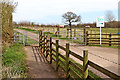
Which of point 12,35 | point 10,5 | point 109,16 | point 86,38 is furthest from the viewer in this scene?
point 109,16

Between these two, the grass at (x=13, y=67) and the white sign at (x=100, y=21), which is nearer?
the grass at (x=13, y=67)

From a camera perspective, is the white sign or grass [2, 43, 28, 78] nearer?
grass [2, 43, 28, 78]

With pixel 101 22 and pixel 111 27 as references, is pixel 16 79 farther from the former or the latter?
pixel 111 27

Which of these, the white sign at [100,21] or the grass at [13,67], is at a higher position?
the white sign at [100,21]

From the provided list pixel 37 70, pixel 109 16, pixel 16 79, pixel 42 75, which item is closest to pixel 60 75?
pixel 42 75

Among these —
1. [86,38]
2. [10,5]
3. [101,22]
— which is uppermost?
[10,5]

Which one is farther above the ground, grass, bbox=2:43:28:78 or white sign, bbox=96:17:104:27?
white sign, bbox=96:17:104:27

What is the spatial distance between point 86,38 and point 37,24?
36.4 meters

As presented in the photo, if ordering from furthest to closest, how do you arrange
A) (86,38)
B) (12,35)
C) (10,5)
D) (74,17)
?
(74,17) < (86,38) < (12,35) < (10,5)

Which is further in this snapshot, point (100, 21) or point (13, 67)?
point (100, 21)

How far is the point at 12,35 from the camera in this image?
1333 cm

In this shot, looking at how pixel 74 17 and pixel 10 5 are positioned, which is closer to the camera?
pixel 10 5

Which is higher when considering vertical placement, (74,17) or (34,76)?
(74,17)

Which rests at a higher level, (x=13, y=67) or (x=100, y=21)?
(x=100, y=21)
